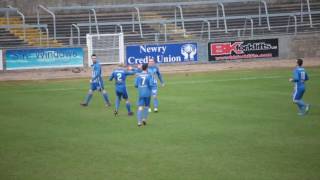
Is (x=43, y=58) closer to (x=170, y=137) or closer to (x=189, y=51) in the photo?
(x=189, y=51)

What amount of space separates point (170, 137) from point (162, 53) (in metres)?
25.0

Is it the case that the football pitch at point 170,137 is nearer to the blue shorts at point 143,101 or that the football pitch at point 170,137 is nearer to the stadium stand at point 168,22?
the blue shorts at point 143,101

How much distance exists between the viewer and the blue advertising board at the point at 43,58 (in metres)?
40.9

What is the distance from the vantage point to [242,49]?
4569cm

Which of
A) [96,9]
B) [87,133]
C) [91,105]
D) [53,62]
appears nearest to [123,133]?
[87,133]

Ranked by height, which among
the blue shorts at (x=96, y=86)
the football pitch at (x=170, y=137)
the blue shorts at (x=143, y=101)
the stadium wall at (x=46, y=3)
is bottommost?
the football pitch at (x=170, y=137)

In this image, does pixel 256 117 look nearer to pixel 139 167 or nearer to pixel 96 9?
pixel 139 167

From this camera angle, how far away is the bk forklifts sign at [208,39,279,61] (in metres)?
45.2

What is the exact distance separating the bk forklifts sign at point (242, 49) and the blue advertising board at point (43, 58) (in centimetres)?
937

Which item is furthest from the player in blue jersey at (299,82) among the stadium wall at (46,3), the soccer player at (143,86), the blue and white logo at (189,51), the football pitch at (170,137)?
the stadium wall at (46,3)

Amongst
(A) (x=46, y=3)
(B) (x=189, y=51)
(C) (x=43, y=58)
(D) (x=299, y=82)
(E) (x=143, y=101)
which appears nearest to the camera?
(E) (x=143, y=101)

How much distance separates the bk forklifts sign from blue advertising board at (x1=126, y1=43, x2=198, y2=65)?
145 centimetres

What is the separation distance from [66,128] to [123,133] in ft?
7.36

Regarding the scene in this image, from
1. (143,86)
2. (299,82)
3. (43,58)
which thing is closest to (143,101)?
(143,86)
